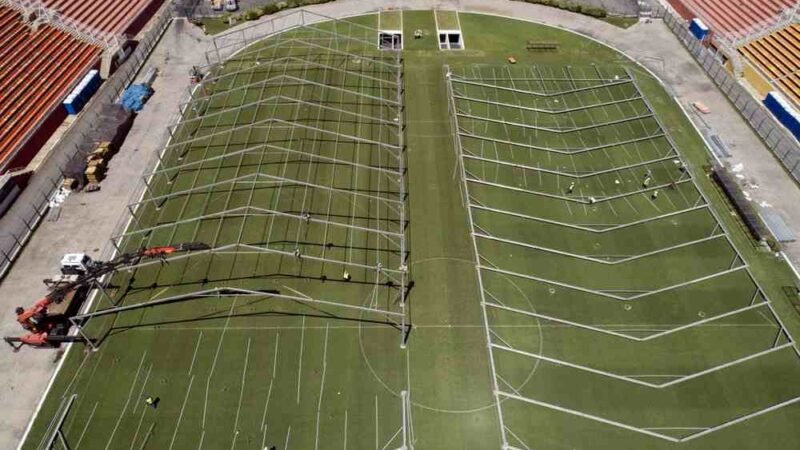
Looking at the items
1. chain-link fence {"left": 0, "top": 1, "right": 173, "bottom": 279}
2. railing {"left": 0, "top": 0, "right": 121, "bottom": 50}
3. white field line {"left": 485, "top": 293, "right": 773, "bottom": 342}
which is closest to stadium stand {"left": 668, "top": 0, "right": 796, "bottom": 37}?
white field line {"left": 485, "top": 293, "right": 773, "bottom": 342}

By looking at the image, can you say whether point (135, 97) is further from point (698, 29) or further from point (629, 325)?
point (698, 29)

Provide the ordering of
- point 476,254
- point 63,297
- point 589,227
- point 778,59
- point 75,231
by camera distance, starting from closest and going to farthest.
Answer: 1. point 63,297
2. point 476,254
3. point 589,227
4. point 75,231
5. point 778,59

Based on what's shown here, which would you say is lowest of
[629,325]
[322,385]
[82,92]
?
[322,385]

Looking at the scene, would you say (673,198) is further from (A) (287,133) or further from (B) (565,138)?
(A) (287,133)

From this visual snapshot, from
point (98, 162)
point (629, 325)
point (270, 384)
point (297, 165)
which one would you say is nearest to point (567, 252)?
point (629, 325)

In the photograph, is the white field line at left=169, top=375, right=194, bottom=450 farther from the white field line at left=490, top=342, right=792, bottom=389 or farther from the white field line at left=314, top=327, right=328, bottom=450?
the white field line at left=490, top=342, right=792, bottom=389

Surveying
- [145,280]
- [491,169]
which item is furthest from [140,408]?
[491,169]
